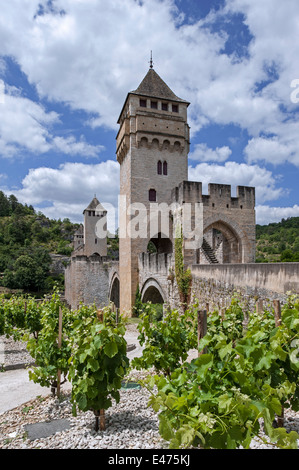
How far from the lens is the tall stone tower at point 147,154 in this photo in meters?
19.3

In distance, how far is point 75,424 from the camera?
409 centimetres

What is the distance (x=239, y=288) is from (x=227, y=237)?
6942 mm

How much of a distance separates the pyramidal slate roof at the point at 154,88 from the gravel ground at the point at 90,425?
18655 mm

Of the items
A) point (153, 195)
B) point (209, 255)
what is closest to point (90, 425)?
point (209, 255)

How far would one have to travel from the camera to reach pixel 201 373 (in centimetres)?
244

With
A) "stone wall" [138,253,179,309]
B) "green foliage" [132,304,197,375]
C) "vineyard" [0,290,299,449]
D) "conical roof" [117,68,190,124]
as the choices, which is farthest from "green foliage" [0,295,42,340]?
"conical roof" [117,68,190,124]

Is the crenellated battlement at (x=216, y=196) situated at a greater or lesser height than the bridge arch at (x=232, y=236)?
greater

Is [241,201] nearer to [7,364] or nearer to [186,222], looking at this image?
[186,222]

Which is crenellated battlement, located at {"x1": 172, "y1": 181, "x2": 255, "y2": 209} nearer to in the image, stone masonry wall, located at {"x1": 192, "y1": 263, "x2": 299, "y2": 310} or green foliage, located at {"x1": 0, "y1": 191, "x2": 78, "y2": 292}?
stone masonry wall, located at {"x1": 192, "y1": 263, "x2": 299, "y2": 310}

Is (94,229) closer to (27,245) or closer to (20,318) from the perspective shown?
(27,245)

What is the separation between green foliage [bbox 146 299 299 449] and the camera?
200 cm

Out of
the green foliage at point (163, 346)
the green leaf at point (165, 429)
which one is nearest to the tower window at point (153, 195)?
the green foliage at point (163, 346)

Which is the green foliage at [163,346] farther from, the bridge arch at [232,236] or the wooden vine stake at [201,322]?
the bridge arch at [232,236]
